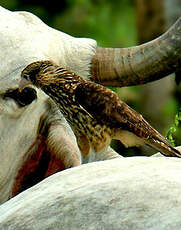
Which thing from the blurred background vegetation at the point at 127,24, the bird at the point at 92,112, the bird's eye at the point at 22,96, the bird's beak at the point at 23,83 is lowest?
the blurred background vegetation at the point at 127,24

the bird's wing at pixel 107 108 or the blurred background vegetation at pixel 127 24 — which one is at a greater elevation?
the bird's wing at pixel 107 108

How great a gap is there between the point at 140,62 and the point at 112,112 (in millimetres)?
480

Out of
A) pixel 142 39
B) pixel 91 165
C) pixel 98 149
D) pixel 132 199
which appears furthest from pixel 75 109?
pixel 142 39

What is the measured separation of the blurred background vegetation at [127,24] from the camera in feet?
42.1

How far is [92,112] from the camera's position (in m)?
4.47

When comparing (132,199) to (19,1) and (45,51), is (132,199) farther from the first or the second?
(19,1)

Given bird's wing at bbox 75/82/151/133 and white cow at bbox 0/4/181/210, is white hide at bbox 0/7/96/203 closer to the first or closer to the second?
white cow at bbox 0/4/181/210

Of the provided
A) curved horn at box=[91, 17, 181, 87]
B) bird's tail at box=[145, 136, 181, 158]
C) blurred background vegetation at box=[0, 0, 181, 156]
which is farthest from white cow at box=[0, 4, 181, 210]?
blurred background vegetation at box=[0, 0, 181, 156]

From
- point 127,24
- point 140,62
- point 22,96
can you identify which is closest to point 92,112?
point 140,62

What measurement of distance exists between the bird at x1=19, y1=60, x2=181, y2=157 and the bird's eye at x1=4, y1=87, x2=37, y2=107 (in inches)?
4.9

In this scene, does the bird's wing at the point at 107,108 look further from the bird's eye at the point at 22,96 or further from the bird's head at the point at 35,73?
the bird's eye at the point at 22,96

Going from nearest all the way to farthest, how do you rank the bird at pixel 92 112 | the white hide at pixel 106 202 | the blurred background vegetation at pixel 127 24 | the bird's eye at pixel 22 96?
the white hide at pixel 106 202 < the bird's eye at pixel 22 96 < the bird at pixel 92 112 < the blurred background vegetation at pixel 127 24

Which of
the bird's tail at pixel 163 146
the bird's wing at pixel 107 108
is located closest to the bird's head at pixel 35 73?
the bird's wing at pixel 107 108

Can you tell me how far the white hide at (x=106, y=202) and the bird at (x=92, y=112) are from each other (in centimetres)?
107
